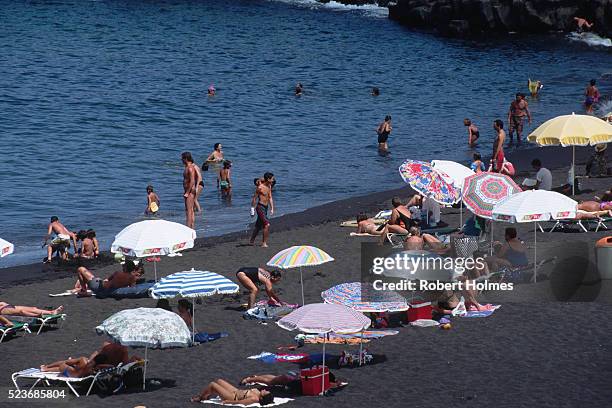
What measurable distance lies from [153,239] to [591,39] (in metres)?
56.0

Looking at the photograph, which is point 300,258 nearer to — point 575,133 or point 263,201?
point 263,201

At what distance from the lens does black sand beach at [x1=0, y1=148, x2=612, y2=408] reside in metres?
14.3

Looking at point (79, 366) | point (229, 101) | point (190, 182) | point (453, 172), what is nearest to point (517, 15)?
point (229, 101)

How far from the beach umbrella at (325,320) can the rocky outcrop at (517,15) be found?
5900 centimetres

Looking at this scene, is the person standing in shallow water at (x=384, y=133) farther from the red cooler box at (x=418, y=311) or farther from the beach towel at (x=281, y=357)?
the beach towel at (x=281, y=357)

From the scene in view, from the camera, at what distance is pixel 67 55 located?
66.7 metres

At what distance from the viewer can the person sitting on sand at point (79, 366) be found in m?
14.8

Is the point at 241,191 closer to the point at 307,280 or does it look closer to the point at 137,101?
the point at 307,280

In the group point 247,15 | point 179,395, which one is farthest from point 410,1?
point 179,395

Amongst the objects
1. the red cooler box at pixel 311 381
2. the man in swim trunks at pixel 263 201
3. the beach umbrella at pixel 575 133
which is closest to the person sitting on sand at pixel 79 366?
the red cooler box at pixel 311 381

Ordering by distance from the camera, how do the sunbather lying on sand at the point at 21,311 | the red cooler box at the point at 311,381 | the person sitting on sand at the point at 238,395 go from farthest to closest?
the sunbather lying on sand at the point at 21,311
the red cooler box at the point at 311,381
the person sitting on sand at the point at 238,395

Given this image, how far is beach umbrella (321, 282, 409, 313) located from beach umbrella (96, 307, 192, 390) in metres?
3.04

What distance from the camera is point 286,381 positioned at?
47.8 ft

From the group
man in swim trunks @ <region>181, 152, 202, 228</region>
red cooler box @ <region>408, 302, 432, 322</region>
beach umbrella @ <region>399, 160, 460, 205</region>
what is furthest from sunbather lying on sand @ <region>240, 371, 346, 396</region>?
man in swim trunks @ <region>181, 152, 202, 228</region>
